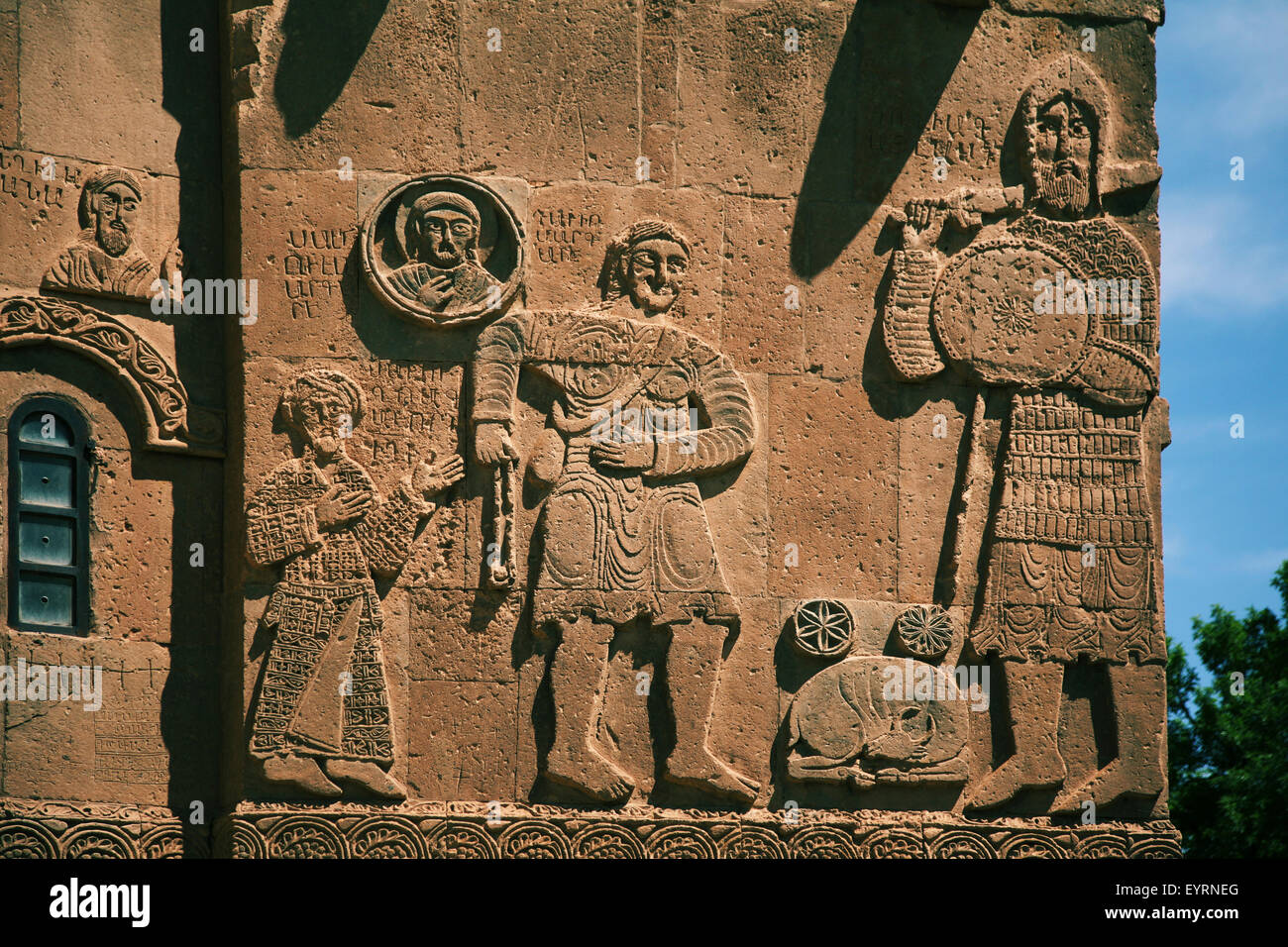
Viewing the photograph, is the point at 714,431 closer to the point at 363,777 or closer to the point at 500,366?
the point at 500,366

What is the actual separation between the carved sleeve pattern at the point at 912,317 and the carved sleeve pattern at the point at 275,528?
3744mm

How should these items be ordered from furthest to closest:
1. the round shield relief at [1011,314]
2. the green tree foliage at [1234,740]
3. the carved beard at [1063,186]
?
1. the green tree foliage at [1234,740]
2. the carved beard at [1063,186]
3. the round shield relief at [1011,314]

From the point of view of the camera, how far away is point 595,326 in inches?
533

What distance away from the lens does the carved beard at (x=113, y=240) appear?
1345 centimetres

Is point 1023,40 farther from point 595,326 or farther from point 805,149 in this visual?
point 595,326

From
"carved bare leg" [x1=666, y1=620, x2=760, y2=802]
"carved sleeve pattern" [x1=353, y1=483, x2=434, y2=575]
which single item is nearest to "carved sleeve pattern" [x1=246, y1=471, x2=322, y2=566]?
"carved sleeve pattern" [x1=353, y1=483, x2=434, y2=575]

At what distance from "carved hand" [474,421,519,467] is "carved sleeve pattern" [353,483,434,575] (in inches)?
18.0

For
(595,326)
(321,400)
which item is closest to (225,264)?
(321,400)

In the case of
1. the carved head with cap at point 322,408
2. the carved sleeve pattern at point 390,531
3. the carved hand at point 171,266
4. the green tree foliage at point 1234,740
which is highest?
the carved hand at point 171,266

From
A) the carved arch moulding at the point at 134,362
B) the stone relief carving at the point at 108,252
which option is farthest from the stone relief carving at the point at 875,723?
the stone relief carving at the point at 108,252

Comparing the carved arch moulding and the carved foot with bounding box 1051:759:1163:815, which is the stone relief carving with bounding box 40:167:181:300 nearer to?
the carved arch moulding

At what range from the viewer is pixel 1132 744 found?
13.7 meters

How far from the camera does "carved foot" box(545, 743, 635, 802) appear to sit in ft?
42.5

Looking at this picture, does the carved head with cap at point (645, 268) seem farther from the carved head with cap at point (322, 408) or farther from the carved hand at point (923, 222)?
the carved head with cap at point (322, 408)
